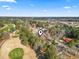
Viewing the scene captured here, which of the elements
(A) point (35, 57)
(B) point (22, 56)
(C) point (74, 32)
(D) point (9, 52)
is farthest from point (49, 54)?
(C) point (74, 32)

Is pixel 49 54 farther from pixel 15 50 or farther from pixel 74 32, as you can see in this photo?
pixel 74 32

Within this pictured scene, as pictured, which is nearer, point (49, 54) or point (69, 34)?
point (49, 54)

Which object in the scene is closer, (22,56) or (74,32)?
(22,56)

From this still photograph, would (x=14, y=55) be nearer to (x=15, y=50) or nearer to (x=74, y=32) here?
(x=15, y=50)

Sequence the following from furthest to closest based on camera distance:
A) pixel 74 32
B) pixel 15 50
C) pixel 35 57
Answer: pixel 74 32
pixel 15 50
pixel 35 57

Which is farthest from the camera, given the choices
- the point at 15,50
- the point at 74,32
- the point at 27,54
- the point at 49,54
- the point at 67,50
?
the point at 74,32

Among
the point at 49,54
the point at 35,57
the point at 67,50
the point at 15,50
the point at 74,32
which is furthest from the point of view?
the point at 74,32

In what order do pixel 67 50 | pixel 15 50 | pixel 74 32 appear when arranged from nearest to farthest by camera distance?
pixel 15 50 < pixel 67 50 < pixel 74 32

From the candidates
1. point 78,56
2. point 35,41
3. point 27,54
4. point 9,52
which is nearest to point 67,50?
point 78,56

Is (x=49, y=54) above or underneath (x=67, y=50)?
above
